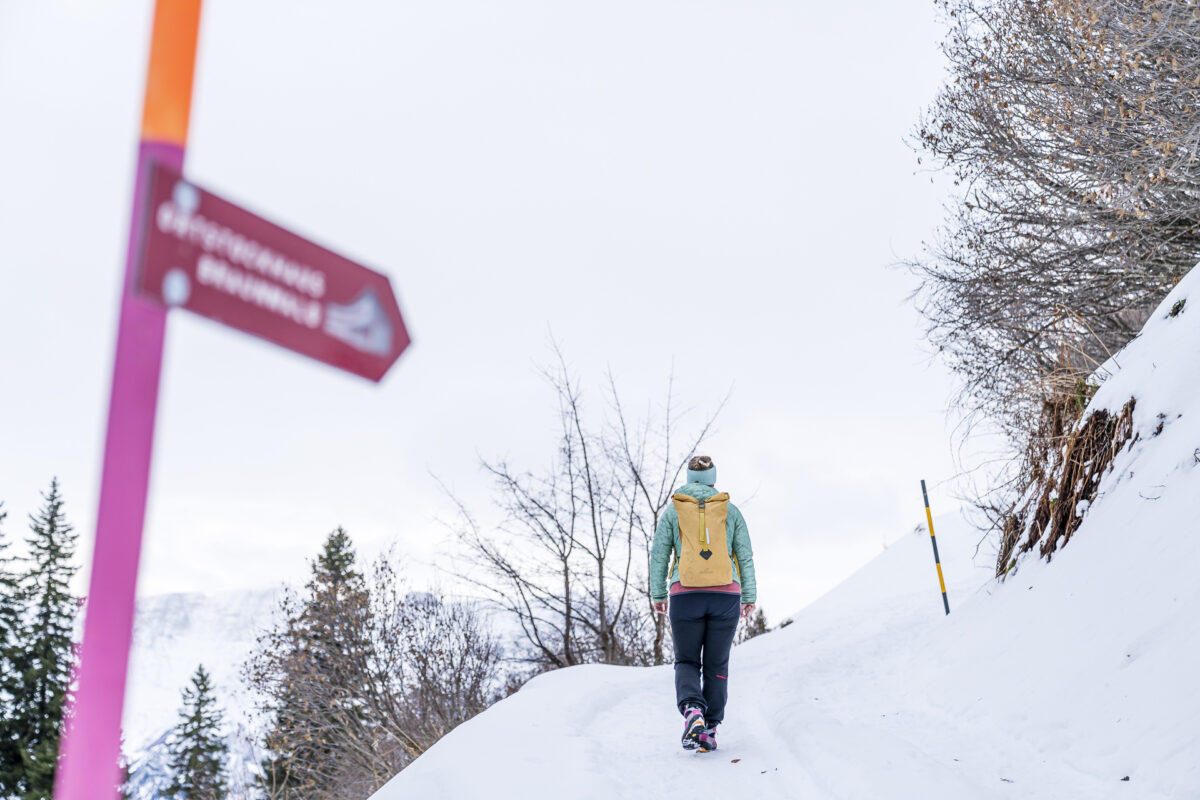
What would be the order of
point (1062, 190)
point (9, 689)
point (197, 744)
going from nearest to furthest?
point (1062, 190) < point (9, 689) < point (197, 744)

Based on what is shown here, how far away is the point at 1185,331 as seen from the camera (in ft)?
17.1

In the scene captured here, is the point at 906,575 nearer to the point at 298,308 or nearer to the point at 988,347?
the point at 988,347

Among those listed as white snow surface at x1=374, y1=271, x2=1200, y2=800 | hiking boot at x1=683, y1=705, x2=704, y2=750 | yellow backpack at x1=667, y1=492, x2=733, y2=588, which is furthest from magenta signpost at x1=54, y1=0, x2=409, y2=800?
hiking boot at x1=683, y1=705, x2=704, y2=750

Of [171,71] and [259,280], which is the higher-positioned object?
[171,71]

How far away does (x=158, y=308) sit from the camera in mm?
1165

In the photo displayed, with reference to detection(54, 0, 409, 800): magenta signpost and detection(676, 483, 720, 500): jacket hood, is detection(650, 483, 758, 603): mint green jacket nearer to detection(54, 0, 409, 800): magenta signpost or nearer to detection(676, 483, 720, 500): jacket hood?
detection(676, 483, 720, 500): jacket hood

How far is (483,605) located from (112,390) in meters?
12.0

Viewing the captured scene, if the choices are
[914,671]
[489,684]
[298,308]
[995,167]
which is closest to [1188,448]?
[914,671]

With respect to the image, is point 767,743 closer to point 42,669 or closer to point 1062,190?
point 1062,190

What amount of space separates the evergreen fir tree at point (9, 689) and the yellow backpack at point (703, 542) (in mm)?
28194

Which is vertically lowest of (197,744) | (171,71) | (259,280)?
(197,744)

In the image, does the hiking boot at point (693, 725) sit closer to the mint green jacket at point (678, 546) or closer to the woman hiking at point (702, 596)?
the woman hiking at point (702, 596)

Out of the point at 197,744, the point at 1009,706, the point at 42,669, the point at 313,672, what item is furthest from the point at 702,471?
the point at 197,744

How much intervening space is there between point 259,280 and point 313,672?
12968mm
